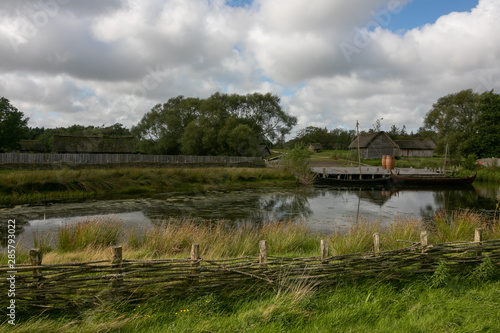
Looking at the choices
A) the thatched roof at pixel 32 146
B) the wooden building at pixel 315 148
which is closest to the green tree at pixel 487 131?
the wooden building at pixel 315 148

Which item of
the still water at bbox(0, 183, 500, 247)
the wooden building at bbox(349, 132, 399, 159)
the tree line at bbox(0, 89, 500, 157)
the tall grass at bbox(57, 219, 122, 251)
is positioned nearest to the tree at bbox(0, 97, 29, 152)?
the tree line at bbox(0, 89, 500, 157)

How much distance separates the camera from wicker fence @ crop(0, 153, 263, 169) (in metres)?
31.7

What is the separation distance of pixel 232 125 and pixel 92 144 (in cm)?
2013

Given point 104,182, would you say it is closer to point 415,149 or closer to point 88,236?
A: point 88,236

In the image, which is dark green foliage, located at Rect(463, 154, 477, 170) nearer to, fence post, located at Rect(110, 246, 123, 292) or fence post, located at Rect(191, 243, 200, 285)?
fence post, located at Rect(191, 243, 200, 285)

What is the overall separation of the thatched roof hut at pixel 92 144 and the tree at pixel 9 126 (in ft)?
33.5

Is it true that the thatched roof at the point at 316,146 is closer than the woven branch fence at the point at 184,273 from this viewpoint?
No

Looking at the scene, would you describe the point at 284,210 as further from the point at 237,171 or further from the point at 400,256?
the point at 237,171

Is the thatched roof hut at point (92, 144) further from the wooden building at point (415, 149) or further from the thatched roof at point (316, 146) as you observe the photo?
the wooden building at point (415, 149)

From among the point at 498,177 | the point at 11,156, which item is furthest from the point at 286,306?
the point at 498,177

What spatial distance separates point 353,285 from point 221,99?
50786mm

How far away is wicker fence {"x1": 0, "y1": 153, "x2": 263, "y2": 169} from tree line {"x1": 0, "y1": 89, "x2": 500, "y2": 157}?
3289 mm

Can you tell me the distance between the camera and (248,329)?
4.04m

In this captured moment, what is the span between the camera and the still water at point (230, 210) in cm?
1500
